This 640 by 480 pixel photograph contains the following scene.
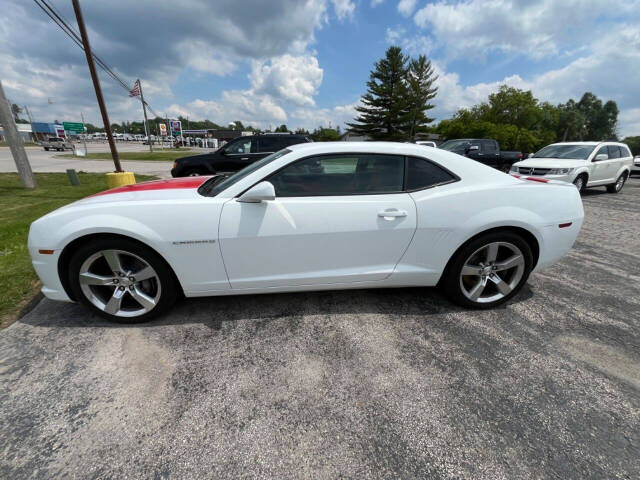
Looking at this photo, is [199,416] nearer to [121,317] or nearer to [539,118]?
[121,317]

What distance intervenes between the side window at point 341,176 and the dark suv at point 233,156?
642cm

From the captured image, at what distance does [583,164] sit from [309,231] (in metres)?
9.63

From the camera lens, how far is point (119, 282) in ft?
7.47

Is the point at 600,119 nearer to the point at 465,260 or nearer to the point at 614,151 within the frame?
the point at 614,151

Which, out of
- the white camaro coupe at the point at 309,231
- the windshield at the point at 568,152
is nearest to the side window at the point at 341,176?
the white camaro coupe at the point at 309,231

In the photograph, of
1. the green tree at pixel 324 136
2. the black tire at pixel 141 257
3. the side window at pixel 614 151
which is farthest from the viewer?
the green tree at pixel 324 136

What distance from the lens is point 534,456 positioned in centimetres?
143

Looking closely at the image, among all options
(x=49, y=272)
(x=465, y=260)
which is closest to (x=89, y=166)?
(x=49, y=272)

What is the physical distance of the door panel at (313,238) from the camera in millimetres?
2131

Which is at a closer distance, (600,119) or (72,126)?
(72,126)

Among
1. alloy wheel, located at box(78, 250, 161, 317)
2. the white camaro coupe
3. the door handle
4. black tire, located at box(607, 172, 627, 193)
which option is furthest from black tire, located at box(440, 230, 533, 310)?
black tire, located at box(607, 172, 627, 193)

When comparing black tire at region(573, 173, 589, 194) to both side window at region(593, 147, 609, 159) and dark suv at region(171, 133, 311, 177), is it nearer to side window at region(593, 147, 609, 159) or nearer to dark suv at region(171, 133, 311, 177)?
side window at region(593, 147, 609, 159)

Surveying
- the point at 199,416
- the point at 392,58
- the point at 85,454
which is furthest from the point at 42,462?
the point at 392,58

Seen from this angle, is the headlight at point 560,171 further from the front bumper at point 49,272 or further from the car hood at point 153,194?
the front bumper at point 49,272
